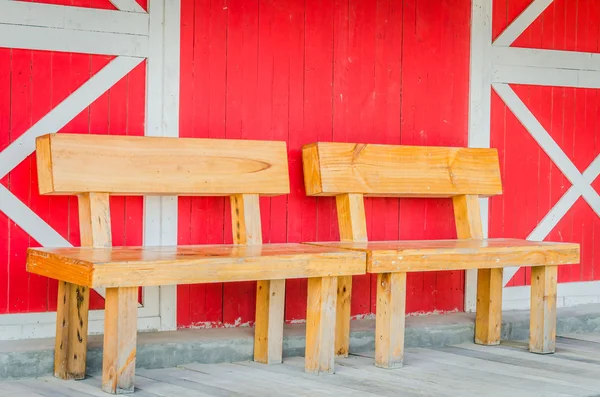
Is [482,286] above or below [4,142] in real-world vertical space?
below

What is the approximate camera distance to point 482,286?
14.9 ft

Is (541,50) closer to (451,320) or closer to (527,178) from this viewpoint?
(527,178)

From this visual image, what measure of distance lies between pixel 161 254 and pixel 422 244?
1.29 m

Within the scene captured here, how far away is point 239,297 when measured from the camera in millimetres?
4352

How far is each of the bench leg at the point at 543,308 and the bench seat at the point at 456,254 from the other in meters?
0.08

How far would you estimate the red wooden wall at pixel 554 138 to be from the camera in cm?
500

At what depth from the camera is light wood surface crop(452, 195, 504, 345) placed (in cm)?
450

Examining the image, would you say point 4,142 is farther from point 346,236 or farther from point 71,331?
point 346,236

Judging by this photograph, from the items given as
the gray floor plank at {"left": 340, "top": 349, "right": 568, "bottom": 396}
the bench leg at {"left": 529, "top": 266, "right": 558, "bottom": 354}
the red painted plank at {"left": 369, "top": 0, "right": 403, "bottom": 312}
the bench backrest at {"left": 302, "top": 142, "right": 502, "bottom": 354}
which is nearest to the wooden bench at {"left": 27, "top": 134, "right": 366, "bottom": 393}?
the bench backrest at {"left": 302, "top": 142, "right": 502, "bottom": 354}

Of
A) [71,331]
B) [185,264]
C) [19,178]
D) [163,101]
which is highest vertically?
[163,101]

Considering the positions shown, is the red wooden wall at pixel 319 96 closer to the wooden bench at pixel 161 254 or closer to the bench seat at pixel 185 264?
the wooden bench at pixel 161 254

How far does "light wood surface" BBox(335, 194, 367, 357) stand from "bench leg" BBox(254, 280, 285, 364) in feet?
0.97

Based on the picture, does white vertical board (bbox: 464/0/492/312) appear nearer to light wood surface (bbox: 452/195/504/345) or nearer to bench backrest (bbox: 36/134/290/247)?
light wood surface (bbox: 452/195/504/345)

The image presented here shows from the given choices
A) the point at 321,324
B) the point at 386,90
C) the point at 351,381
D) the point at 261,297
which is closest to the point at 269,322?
the point at 261,297
